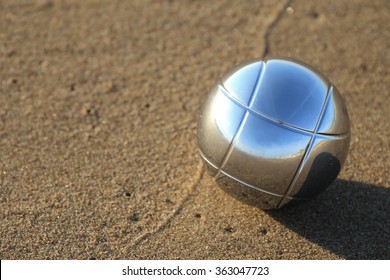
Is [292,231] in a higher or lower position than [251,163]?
lower

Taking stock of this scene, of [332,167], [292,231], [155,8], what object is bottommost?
[292,231]

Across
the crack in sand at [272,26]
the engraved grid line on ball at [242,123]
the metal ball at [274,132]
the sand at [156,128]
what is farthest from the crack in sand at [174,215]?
the crack in sand at [272,26]

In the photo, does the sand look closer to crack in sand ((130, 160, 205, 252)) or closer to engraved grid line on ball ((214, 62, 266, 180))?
crack in sand ((130, 160, 205, 252))

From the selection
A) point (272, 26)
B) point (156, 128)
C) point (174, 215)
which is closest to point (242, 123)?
point (174, 215)

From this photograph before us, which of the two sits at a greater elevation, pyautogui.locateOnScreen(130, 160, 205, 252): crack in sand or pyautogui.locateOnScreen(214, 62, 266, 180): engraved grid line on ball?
pyautogui.locateOnScreen(214, 62, 266, 180): engraved grid line on ball

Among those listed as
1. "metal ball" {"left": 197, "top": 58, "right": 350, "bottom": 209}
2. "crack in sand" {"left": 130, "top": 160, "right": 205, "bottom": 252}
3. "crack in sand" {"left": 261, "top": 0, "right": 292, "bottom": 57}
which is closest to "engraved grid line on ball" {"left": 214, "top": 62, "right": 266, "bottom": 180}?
"metal ball" {"left": 197, "top": 58, "right": 350, "bottom": 209}

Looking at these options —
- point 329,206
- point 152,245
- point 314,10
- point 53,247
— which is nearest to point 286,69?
point 329,206

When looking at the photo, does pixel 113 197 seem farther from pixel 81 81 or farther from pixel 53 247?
pixel 81 81

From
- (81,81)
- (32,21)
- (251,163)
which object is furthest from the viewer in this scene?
(32,21)
